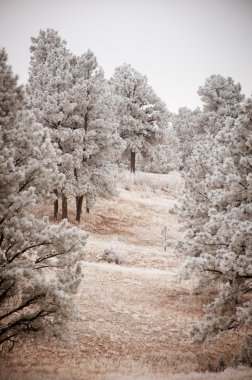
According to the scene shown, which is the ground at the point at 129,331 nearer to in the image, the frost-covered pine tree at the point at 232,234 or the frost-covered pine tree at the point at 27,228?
the frost-covered pine tree at the point at 27,228

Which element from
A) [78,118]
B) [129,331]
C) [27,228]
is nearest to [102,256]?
[129,331]

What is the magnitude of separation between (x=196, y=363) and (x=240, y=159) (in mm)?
5307

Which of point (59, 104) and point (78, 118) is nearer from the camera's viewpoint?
point (59, 104)

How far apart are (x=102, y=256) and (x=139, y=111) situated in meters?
19.9

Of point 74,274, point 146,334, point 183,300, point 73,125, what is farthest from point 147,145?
point 74,274

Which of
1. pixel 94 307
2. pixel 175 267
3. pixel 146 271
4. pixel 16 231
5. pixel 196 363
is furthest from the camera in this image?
pixel 175 267

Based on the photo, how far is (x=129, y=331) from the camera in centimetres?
1005

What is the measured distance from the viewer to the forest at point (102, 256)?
21.5ft

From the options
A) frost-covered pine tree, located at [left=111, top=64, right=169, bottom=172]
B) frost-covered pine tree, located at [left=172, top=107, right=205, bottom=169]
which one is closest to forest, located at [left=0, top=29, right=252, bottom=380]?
frost-covered pine tree, located at [left=111, top=64, right=169, bottom=172]

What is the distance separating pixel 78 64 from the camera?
21.3 meters

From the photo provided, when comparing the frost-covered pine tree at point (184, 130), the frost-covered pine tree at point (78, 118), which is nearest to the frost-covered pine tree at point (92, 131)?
the frost-covered pine tree at point (78, 118)

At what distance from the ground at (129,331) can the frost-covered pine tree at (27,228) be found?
85 cm

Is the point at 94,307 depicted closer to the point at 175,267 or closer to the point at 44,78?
the point at 175,267

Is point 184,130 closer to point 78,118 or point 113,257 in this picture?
point 78,118
